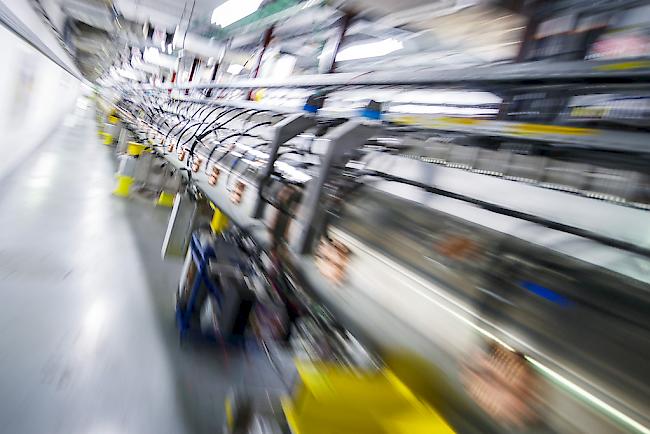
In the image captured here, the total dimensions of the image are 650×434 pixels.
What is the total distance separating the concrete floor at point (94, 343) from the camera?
81.1 inches

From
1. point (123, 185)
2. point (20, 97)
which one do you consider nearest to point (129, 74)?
point (20, 97)

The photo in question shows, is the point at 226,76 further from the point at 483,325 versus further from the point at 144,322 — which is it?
the point at 483,325

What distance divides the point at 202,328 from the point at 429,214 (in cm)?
232

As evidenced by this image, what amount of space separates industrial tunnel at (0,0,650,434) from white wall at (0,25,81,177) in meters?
1.26

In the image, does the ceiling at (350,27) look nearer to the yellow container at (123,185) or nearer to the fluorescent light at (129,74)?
the yellow container at (123,185)

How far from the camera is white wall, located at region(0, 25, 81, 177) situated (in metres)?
5.23

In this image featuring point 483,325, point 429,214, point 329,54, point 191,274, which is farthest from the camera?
point 191,274

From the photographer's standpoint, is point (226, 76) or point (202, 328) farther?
point (226, 76)

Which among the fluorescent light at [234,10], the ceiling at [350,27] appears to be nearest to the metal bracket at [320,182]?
the ceiling at [350,27]

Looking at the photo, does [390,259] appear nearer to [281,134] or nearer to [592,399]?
[592,399]

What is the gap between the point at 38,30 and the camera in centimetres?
610

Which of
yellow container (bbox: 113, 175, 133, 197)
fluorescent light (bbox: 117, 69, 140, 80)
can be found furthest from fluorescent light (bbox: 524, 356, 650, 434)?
fluorescent light (bbox: 117, 69, 140, 80)

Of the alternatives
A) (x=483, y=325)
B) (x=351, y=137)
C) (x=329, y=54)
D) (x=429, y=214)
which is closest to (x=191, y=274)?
(x=329, y=54)

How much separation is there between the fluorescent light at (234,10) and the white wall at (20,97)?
10.6 ft
